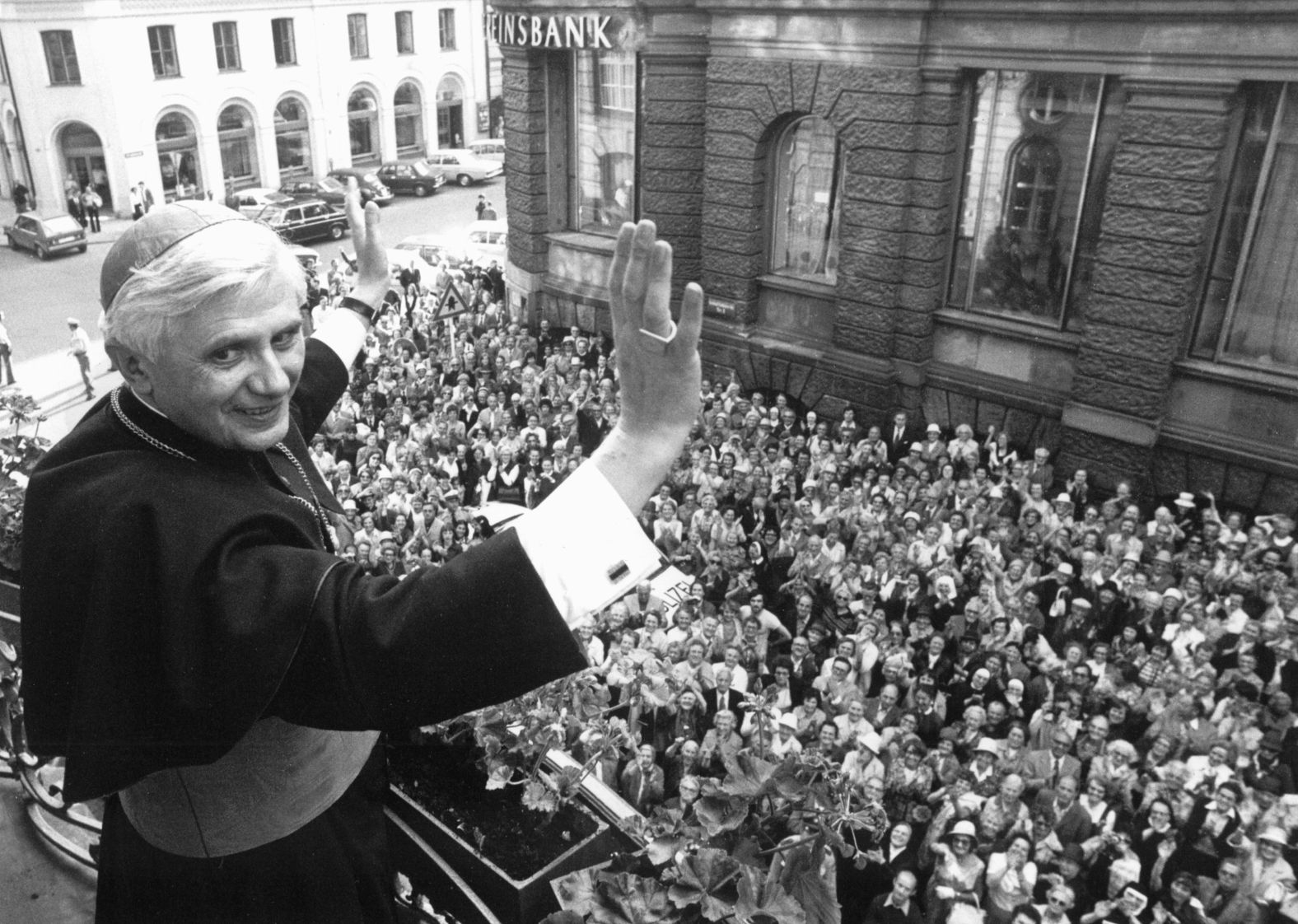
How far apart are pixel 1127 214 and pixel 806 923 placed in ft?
39.7

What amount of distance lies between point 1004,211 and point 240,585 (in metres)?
13.8

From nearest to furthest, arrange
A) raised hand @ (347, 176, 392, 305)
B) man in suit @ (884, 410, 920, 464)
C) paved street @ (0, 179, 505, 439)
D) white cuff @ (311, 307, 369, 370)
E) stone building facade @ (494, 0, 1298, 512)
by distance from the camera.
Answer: white cuff @ (311, 307, 369, 370) < raised hand @ (347, 176, 392, 305) < stone building facade @ (494, 0, 1298, 512) < man in suit @ (884, 410, 920, 464) < paved street @ (0, 179, 505, 439)

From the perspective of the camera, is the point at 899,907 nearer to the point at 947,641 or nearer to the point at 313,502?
the point at 947,641

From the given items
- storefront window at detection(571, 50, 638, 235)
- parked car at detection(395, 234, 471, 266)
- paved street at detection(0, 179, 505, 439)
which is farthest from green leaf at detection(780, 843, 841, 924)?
parked car at detection(395, 234, 471, 266)

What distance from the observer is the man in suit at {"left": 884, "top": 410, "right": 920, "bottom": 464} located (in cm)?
1412

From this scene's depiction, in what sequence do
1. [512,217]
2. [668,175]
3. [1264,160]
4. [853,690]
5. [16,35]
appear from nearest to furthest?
[853,690] < [1264,160] < [668,175] < [512,217] < [16,35]

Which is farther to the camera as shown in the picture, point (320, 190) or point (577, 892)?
point (320, 190)

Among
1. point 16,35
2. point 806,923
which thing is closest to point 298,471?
point 806,923

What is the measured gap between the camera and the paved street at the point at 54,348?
2.98 meters

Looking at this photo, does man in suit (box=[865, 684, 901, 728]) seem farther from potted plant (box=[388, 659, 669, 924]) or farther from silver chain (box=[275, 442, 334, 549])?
silver chain (box=[275, 442, 334, 549])

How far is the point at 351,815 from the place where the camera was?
7.35 feet

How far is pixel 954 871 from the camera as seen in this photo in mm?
6645

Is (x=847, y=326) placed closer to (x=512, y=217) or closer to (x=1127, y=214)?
(x=1127, y=214)

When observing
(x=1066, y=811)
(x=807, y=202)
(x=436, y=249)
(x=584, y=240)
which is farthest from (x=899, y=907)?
(x=436, y=249)
